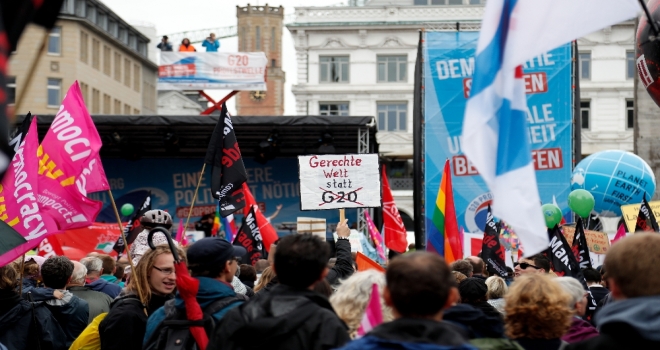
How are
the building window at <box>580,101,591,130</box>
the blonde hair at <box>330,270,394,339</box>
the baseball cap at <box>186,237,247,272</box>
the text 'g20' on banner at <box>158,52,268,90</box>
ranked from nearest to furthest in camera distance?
the blonde hair at <box>330,270,394,339</box>, the baseball cap at <box>186,237,247,272</box>, the text 'g20' on banner at <box>158,52,268,90</box>, the building window at <box>580,101,591,130</box>

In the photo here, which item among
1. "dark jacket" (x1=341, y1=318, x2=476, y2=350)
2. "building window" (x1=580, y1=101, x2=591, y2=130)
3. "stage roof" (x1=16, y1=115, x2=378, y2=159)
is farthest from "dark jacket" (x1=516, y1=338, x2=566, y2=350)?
"building window" (x1=580, y1=101, x2=591, y2=130)

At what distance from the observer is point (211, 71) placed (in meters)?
34.2

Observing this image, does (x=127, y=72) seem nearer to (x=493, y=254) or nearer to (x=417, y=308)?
(x=493, y=254)

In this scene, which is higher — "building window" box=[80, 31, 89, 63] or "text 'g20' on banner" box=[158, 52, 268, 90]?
"building window" box=[80, 31, 89, 63]

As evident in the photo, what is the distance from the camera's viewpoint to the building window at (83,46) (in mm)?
57094

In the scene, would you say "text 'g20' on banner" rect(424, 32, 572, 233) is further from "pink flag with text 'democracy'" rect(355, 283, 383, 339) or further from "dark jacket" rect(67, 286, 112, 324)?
"pink flag with text 'democracy'" rect(355, 283, 383, 339)

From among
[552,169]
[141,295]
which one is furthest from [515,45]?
Result: [552,169]

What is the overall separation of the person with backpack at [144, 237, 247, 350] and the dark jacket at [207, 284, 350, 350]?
0.58 m

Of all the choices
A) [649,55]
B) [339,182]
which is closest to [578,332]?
[649,55]

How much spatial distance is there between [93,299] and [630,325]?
15.8ft

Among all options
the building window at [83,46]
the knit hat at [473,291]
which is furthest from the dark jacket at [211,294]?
the building window at [83,46]

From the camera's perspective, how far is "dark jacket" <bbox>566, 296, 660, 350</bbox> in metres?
3.35

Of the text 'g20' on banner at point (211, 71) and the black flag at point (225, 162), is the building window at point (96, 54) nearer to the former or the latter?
the text 'g20' on banner at point (211, 71)

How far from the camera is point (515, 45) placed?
14.5ft
